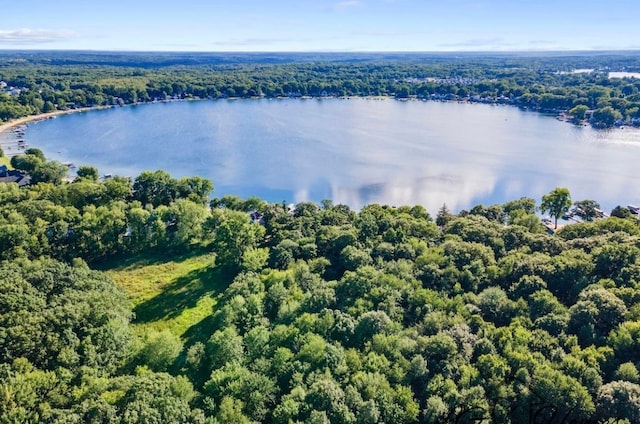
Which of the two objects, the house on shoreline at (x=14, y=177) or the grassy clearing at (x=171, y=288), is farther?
the house on shoreline at (x=14, y=177)

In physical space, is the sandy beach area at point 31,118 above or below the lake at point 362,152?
above

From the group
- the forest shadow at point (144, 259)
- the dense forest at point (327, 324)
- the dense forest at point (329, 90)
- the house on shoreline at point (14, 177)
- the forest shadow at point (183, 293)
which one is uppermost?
the dense forest at point (329, 90)

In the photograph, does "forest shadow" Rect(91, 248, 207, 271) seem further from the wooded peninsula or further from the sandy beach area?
the sandy beach area

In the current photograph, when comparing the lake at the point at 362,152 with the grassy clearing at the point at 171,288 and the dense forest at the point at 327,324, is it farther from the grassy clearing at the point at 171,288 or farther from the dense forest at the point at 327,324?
the grassy clearing at the point at 171,288

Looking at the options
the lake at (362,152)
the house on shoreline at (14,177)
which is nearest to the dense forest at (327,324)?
the house on shoreline at (14,177)

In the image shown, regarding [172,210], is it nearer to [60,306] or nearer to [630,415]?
[60,306]

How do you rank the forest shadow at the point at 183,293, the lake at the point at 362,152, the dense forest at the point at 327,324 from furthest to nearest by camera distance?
the lake at the point at 362,152 < the forest shadow at the point at 183,293 < the dense forest at the point at 327,324

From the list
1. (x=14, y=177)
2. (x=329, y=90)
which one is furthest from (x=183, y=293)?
(x=329, y=90)

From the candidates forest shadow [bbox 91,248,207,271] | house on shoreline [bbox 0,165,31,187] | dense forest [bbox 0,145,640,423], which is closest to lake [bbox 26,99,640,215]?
house on shoreline [bbox 0,165,31,187]
